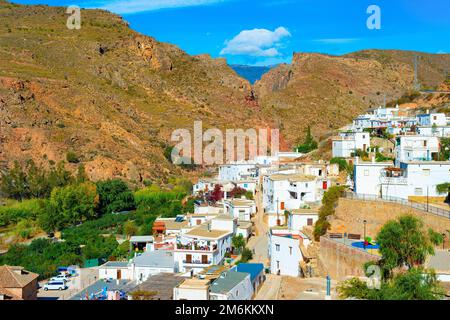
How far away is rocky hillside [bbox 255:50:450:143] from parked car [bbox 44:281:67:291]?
45.6 m

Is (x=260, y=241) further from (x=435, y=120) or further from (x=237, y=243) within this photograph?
(x=435, y=120)

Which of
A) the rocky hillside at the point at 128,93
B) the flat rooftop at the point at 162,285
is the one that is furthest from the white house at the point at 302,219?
the rocky hillside at the point at 128,93

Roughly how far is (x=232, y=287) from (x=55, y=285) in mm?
11536

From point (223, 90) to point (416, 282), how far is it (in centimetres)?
6240

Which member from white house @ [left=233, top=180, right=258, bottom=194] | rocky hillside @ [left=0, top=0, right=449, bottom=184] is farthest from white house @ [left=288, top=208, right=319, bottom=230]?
rocky hillside @ [left=0, top=0, right=449, bottom=184]

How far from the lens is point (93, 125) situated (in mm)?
55219

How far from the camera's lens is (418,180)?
22.2m

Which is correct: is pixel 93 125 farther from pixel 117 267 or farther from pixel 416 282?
pixel 416 282

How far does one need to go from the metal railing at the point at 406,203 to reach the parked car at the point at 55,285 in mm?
11871

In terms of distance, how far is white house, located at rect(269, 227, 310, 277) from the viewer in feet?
73.1

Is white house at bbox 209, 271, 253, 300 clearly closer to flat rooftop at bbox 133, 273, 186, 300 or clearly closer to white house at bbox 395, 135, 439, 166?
flat rooftop at bbox 133, 273, 186, 300

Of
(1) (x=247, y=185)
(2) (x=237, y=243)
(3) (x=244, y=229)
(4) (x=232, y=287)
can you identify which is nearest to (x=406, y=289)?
(4) (x=232, y=287)
